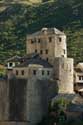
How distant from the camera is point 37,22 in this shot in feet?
484

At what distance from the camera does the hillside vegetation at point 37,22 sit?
132m

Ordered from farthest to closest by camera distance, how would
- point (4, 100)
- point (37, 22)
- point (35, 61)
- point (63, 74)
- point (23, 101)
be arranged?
point (37, 22) < point (35, 61) < point (63, 74) < point (4, 100) < point (23, 101)

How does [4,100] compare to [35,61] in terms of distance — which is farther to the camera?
[35,61]

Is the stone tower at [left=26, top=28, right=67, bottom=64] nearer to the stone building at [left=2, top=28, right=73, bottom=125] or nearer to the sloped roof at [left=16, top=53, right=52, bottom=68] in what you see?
the stone building at [left=2, top=28, right=73, bottom=125]

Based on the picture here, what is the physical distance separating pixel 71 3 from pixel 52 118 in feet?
225

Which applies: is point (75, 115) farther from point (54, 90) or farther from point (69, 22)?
point (69, 22)

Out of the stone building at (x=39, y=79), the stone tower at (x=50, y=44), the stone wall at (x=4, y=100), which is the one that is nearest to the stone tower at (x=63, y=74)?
the stone building at (x=39, y=79)

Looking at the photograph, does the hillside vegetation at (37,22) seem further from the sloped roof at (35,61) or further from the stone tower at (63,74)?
the stone tower at (63,74)

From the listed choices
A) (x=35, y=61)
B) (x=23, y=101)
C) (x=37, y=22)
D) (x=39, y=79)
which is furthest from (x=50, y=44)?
(x=37, y=22)

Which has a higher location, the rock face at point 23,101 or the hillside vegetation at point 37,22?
the hillside vegetation at point 37,22

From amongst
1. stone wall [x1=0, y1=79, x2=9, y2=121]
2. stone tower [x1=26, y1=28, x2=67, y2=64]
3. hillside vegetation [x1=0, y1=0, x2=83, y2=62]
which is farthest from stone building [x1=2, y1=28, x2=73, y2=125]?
hillside vegetation [x1=0, y1=0, x2=83, y2=62]

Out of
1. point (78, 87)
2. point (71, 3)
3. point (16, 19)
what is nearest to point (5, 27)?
point (16, 19)

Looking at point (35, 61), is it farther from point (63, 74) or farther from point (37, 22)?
point (37, 22)

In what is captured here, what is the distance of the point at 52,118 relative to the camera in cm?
8719
